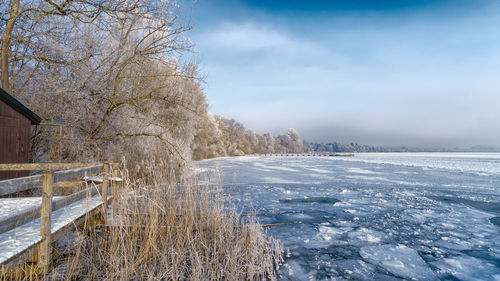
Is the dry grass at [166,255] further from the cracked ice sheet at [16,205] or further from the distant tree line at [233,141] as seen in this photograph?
the distant tree line at [233,141]

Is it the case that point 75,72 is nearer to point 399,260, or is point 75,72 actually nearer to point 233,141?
point 399,260

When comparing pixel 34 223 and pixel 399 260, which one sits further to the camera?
pixel 399 260

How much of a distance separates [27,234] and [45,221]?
1.19 ft

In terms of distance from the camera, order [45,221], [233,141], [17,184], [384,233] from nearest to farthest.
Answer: [17,184] → [45,221] → [384,233] → [233,141]

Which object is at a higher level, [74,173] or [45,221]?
[74,173]

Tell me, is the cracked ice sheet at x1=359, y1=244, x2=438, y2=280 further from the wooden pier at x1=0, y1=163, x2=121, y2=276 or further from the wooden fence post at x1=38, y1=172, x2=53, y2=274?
the wooden fence post at x1=38, y1=172, x2=53, y2=274

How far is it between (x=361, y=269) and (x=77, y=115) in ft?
28.3

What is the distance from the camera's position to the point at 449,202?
814 centimetres

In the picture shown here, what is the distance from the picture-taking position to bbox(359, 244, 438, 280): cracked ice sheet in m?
3.77

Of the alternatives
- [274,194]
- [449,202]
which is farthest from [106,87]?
[449,202]

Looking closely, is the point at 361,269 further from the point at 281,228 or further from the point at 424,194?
the point at 424,194

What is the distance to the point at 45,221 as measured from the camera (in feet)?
10.2

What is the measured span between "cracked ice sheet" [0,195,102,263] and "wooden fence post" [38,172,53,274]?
80mm

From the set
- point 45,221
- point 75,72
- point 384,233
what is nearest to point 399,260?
point 384,233
